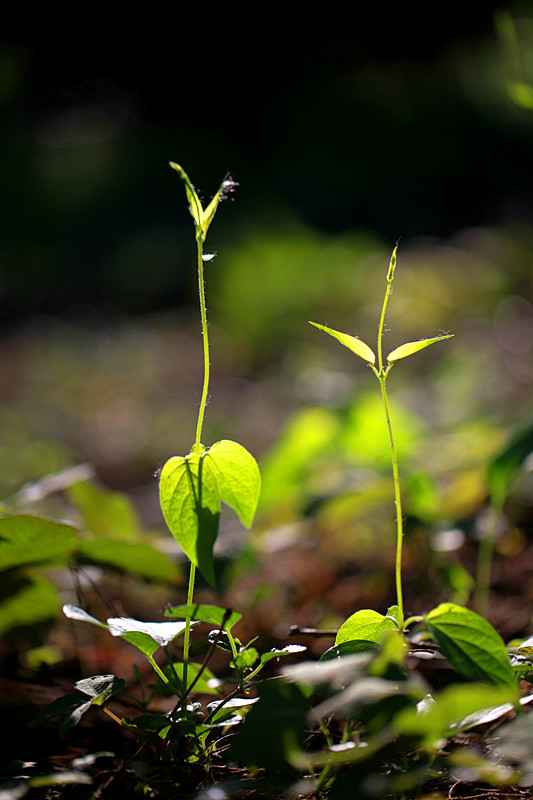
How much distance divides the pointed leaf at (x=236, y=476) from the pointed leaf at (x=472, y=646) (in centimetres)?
18

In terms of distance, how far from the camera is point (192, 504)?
1.78 feet

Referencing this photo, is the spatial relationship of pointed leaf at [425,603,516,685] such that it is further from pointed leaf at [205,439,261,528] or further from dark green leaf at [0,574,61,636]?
dark green leaf at [0,574,61,636]

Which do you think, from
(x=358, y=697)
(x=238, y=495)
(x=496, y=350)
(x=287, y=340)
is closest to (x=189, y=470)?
(x=238, y=495)

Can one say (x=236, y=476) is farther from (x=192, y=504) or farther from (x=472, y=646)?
(x=472, y=646)

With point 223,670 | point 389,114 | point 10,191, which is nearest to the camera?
point 223,670

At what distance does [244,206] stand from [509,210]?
2.89 m

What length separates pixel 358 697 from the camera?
0.41 metres

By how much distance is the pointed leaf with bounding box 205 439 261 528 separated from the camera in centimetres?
57

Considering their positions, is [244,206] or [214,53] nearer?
[244,206]

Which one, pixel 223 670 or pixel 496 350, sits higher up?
pixel 496 350

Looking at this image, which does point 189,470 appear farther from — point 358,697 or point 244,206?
point 244,206

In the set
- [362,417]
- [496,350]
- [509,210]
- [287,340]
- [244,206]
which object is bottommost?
[362,417]

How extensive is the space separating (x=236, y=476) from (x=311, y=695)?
19 centimetres

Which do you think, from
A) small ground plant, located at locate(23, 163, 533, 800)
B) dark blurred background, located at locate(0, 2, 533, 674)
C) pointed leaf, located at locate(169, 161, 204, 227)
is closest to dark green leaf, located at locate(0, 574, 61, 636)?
dark blurred background, located at locate(0, 2, 533, 674)
